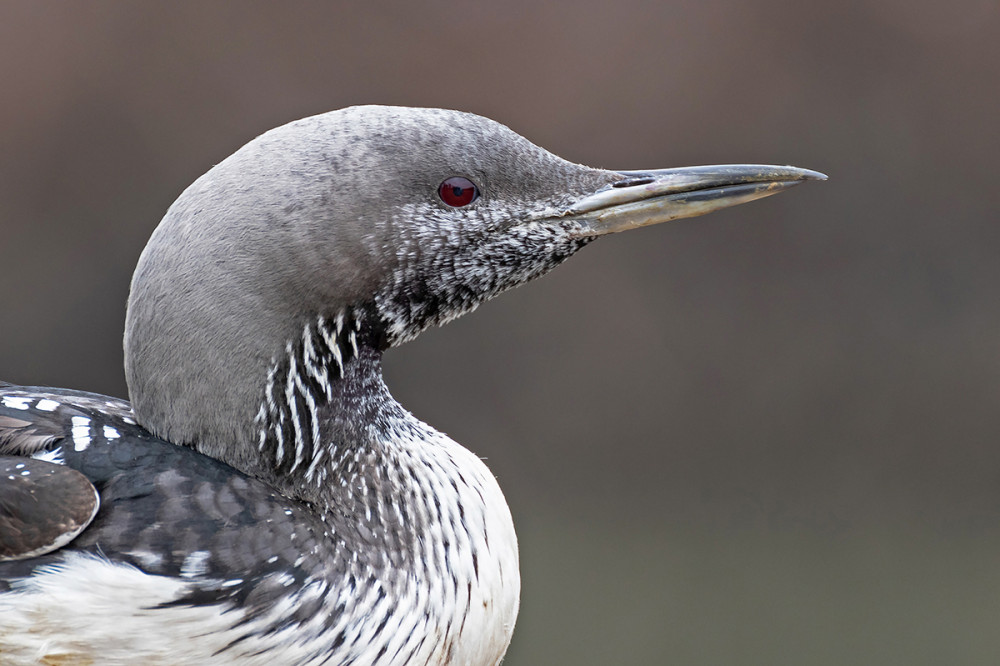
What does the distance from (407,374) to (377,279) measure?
3.06 meters

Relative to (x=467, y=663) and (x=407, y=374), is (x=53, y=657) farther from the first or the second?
(x=407, y=374)

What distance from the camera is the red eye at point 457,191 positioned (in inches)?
54.6

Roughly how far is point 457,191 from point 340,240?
170 millimetres

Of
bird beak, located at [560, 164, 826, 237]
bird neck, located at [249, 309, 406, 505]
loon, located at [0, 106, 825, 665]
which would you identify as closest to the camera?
loon, located at [0, 106, 825, 665]

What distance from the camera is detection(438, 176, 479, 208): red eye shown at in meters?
1.39

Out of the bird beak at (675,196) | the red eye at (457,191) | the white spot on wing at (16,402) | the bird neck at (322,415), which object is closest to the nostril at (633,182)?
the bird beak at (675,196)

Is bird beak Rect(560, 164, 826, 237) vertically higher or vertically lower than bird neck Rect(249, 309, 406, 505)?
higher

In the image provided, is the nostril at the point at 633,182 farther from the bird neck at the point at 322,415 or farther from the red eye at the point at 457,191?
the bird neck at the point at 322,415

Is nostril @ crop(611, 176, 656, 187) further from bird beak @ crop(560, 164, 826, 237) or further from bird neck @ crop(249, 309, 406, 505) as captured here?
bird neck @ crop(249, 309, 406, 505)

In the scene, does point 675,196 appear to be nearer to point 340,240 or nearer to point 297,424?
point 340,240

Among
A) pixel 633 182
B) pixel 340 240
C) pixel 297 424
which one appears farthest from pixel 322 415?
pixel 633 182

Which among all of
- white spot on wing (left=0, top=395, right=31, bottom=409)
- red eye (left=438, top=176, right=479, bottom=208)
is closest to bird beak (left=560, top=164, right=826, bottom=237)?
red eye (left=438, top=176, right=479, bottom=208)

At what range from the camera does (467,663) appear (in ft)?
4.67

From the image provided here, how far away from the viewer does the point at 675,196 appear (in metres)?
1.46
